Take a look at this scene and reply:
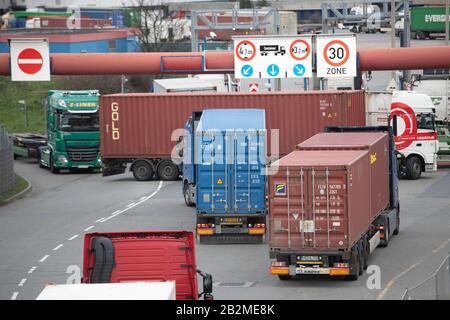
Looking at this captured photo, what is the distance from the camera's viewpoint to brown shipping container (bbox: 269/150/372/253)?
25.1m

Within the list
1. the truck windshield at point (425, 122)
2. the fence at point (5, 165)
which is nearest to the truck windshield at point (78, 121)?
the fence at point (5, 165)

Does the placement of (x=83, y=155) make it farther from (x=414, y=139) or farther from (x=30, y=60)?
(x=30, y=60)

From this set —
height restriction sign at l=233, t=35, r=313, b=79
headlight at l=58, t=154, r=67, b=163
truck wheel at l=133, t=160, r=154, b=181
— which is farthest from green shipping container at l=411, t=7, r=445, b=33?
height restriction sign at l=233, t=35, r=313, b=79

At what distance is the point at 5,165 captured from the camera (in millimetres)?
44625

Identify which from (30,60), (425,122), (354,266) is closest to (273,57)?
(30,60)

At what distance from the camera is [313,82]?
5794cm

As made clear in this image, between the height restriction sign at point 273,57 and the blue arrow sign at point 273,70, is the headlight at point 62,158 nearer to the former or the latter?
the height restriction sign at point 273,57

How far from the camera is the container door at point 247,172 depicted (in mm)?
31422

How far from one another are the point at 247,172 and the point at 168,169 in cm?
1607

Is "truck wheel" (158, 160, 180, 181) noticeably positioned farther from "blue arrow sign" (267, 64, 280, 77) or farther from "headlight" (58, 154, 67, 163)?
"blue arrow sign" (267, 64, 280, 77)
